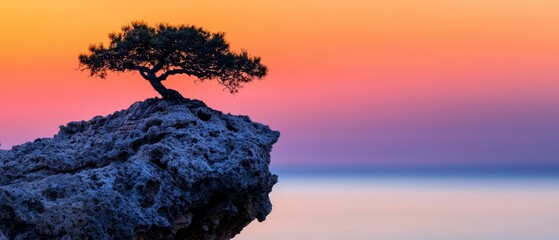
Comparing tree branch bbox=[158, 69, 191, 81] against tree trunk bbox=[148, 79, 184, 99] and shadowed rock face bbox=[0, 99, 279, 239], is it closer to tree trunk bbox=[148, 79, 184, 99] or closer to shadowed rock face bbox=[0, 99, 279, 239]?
tree trunk bbox=[148, 79, 184, 99]

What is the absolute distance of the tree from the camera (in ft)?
76.5

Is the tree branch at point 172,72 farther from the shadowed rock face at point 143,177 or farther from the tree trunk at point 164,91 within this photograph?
the shadowed rock face at point 143,177

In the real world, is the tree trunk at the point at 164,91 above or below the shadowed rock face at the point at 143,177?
above

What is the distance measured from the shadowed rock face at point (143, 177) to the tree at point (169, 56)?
4.72ft

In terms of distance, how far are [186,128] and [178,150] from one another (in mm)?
1491

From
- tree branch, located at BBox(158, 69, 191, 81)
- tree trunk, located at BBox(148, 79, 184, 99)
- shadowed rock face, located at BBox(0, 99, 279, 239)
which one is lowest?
shadowed rock face, located at BBox(0, 99, 279, 239)

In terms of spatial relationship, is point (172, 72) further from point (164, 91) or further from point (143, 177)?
point (143, 177)

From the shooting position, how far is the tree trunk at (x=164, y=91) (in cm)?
2320

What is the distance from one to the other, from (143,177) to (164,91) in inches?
220

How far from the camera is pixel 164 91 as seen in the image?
2325cm

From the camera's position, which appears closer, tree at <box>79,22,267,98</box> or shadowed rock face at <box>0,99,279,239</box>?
shadowed rock face at <box>0,99,279,239</box>

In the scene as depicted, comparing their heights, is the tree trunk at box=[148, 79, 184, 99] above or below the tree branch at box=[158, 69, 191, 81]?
below

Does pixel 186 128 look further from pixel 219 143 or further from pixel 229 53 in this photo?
pixel 229 53

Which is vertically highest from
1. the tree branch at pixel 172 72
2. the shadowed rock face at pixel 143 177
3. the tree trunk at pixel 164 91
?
the tree branch at pixel 172 72
